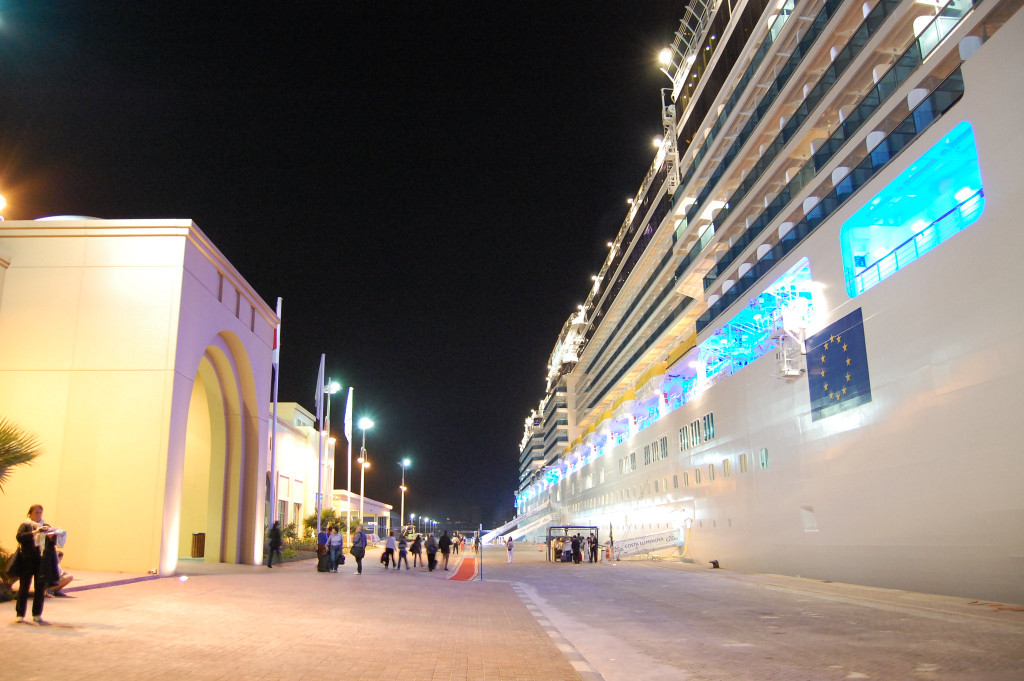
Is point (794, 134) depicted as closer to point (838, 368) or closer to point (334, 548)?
point (838, 368)

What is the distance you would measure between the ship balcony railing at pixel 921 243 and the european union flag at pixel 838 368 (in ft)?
3.43

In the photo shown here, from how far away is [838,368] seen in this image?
1797 cm

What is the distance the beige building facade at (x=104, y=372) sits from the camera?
1659 cm

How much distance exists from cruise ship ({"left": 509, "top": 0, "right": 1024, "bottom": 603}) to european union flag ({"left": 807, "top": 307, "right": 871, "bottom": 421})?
0.07 meters

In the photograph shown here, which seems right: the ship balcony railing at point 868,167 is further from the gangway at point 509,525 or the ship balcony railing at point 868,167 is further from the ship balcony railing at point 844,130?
the gangway at point 509,525

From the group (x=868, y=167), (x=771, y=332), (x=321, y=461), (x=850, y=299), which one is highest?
(x=868, y=167)

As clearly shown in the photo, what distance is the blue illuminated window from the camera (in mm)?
14531

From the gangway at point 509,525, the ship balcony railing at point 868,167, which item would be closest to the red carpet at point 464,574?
the ship balcony railing at point 868,167

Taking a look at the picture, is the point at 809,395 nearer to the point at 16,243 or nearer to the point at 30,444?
the point at 30,444

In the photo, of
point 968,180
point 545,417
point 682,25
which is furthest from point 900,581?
point 545,417

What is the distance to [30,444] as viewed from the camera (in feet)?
53.5

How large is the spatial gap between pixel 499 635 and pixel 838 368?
12.2m

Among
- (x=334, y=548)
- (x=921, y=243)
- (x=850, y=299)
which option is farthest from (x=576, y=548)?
(x=921, y=243)

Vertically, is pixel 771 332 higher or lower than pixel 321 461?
higher
